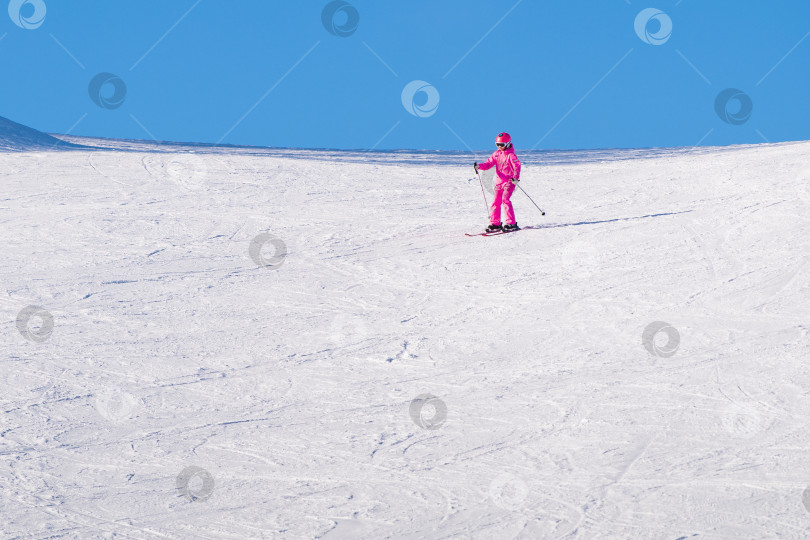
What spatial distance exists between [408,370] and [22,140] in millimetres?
20386

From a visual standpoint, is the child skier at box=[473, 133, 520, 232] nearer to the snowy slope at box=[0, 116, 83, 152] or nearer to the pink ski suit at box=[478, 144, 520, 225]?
the pink ski suit at box=[478, 144, 520, 225]

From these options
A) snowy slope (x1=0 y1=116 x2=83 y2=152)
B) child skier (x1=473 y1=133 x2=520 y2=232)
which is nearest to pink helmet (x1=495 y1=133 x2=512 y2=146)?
child skier (x1=473 y1=133 x2=520 y2=232)

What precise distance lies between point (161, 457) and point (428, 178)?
12.5 meters

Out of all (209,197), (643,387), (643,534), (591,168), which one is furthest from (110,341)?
(591,168)

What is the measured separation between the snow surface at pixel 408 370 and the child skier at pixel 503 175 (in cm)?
33

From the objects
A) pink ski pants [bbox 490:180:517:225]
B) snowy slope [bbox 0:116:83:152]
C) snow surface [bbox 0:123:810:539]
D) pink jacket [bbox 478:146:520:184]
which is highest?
snowy slope [bbox 0:116:83:152]

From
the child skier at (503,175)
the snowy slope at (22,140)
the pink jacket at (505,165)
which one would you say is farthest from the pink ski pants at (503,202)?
the snowy slope at (22,140)

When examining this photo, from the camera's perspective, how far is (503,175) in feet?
39.7

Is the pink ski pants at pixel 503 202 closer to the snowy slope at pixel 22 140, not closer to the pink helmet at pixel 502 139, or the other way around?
the pink helmet at pixel 502 139

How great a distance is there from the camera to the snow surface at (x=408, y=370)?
5305mm

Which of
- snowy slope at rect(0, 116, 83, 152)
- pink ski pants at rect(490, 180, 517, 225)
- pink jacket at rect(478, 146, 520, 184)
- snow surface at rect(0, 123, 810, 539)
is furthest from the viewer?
snowy slope at rect(0, 116, 83, 152)

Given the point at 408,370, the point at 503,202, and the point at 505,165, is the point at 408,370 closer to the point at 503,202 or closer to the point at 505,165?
the point at 505,165

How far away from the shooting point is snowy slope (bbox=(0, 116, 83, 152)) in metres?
23.0

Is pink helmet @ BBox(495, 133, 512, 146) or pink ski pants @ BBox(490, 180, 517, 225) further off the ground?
pink helmet @ BBox(495, 133, 512, 146)
